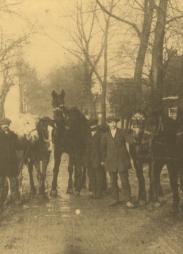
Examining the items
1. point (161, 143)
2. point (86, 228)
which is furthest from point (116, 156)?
point (86, 228)

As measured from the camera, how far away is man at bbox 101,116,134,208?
8641 millimetres

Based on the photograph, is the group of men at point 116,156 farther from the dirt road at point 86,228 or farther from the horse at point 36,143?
the horse at point 36,143

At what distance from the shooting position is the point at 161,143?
823 cm

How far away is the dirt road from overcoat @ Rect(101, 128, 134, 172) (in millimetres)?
912

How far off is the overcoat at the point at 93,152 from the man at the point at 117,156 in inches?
29.7

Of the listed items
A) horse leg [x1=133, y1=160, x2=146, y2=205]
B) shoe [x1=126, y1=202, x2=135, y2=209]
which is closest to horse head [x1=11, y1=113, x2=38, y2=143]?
horse leg [x1=133, y1=160, x2=146, y2=205]

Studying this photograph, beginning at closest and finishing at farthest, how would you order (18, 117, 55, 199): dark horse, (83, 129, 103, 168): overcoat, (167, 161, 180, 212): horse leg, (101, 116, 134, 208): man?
1. (167, 161, 180, 212): horse leg
2. (101, 116, 134, 208): man
3. (83, 129, 103, 168): overcoat
4. (18, 117, 55, 199): dark horse

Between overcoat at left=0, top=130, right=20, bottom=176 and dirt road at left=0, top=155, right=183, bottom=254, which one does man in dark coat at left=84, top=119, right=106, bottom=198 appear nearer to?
dirt road at left=0, top=155, right=183, bottom=254

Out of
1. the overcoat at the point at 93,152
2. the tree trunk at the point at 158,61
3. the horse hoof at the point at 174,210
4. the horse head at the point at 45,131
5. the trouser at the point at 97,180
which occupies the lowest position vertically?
the horse hoof at the point at 174,210

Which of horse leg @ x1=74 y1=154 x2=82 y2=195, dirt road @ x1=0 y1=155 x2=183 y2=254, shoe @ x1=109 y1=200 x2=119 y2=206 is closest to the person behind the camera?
dirt road @ x1=0 y1=155 x2=183 y2=254

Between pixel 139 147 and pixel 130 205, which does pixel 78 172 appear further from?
pixel 139 147

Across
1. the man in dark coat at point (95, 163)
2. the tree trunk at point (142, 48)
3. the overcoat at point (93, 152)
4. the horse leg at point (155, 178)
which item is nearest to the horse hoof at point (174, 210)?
the horse leg at point (155, 178)

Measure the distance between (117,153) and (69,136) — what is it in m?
1.93

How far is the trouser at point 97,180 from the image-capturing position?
384 inches
